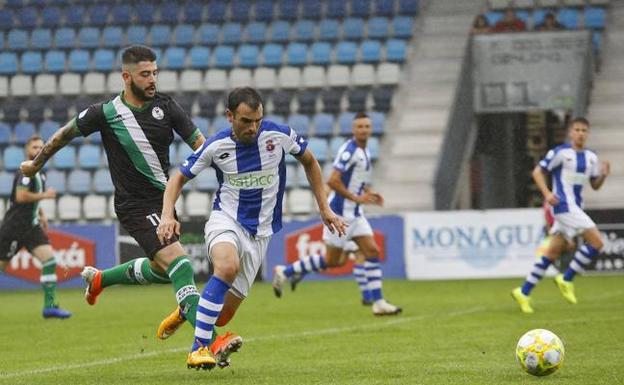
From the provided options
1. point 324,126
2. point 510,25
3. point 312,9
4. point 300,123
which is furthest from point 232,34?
point 510,25

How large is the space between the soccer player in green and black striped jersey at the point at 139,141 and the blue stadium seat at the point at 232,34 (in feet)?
66.4

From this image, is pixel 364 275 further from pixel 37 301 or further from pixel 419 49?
pixel 419 49

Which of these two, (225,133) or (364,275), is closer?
(225,133)

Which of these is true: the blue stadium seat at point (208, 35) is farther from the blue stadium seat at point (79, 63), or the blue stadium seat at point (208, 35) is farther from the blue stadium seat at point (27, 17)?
the blue stadium seat at point (27, 17)

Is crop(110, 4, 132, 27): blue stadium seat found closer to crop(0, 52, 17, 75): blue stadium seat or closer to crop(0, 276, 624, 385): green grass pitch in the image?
crop(0, 52, 17, 75): blue stadium seat

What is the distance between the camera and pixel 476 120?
26953mm

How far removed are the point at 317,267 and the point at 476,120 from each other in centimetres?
1216

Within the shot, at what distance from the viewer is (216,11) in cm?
2981

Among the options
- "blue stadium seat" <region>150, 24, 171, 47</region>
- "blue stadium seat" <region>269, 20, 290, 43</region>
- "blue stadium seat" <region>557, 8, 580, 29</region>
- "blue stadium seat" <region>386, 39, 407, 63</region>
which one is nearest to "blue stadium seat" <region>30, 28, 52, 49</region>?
"blue stadium seat" <region>150, 24, 171, 47</region>

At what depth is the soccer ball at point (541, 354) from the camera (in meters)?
7.56

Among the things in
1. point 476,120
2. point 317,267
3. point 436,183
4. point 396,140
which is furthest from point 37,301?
point 476,120

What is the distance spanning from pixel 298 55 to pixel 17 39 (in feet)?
22.0

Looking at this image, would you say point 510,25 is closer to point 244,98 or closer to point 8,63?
point 8,63

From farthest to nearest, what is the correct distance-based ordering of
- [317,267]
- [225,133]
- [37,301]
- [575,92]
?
[575,92], [37,301], [317,267], [225,133]
